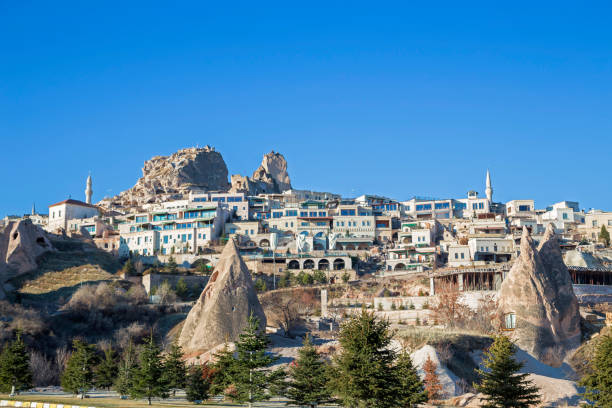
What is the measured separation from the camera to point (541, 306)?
51.7 m

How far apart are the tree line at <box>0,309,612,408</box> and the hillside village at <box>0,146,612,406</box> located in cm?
513

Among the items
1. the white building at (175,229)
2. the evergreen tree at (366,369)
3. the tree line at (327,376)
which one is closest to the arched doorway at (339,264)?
the white building at (175,229)

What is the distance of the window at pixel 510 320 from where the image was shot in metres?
52.1

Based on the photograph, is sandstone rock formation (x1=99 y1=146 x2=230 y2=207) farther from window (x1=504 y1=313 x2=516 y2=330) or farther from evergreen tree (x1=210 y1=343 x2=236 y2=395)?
evergreen tree (x1=210 y1=343 x2=236 y2=395)

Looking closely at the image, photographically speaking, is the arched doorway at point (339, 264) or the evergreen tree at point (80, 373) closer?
the evergreen tree at point (80, 373)

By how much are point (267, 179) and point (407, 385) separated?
127744 millimetres

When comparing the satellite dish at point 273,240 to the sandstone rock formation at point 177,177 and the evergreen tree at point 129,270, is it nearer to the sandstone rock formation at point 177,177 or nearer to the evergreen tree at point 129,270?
the evergreen tree at point 129,270

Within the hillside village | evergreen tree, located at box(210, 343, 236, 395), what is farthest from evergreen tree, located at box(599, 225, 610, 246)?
evergreen tree, located at box(210, 343, 236, 395)

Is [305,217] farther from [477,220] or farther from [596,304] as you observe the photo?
[596,304]

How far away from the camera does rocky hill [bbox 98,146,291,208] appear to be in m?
138

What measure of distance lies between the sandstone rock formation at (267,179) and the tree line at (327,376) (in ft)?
298

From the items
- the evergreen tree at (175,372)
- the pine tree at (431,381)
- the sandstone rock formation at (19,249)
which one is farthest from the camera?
the sandstone rock formation at (19,249)

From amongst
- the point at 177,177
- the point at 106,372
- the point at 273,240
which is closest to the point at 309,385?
the point at 106,372

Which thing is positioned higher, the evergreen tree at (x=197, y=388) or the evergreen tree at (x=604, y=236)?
the evergreen tree at (x=604, y=236)
